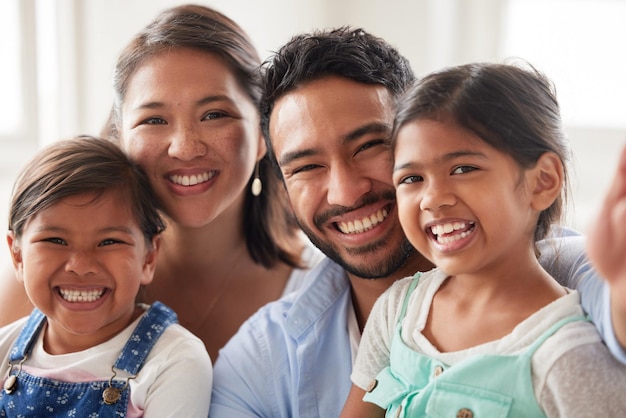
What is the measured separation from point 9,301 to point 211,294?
53cm

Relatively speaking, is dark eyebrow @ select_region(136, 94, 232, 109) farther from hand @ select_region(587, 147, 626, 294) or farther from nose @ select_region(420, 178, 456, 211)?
hand @ select_region(587, 147, 626, 294)

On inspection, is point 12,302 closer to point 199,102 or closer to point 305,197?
point 199,102

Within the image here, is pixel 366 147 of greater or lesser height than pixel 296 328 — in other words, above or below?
above

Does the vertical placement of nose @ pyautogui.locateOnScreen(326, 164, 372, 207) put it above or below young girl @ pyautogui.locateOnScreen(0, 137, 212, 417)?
above

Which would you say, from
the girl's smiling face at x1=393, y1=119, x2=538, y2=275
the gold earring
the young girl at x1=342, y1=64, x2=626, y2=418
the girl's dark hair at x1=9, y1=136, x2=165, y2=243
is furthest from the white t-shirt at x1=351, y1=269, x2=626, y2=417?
the gold earring

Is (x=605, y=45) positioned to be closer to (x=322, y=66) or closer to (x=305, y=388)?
(x=322, y=66)

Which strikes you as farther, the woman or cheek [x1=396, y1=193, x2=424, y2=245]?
the woman

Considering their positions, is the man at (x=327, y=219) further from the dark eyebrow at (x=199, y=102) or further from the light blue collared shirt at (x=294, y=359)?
the dark eyebrow at (x=199, y=102)

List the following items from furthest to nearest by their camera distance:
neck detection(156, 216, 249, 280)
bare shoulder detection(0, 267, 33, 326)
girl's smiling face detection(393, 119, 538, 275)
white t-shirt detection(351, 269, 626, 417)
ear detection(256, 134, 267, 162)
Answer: neck detection(156, 216, 249, 280) < ear detection(256, 134, 267, 162) < bare shoulder detection(0, 267, 33, 326) < girl's smiling face detection(393, 119, 538, 275) < white t-shirt detection(351, 269, 626, 417)

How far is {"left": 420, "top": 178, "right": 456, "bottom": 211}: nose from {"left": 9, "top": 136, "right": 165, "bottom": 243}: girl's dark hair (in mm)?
734

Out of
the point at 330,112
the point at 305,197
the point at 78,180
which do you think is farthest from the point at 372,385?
the point at 78,180

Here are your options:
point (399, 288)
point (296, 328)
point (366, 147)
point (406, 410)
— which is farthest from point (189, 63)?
point (406, 410)

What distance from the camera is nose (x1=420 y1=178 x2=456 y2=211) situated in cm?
128

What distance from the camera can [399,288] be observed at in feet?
5.06
